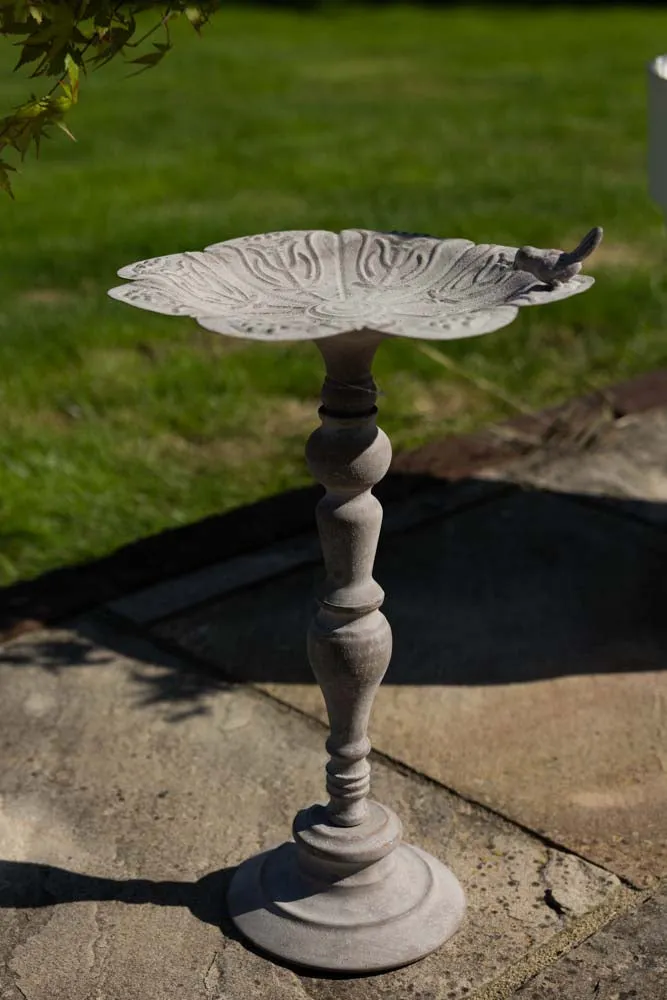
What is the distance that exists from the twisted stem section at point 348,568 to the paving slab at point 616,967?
57 centimetres

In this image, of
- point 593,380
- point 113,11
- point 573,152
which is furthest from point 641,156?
point 113,11

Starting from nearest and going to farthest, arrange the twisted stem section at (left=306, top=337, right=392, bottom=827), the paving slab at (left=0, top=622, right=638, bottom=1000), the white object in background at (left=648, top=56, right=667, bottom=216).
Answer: the twisted stem section at (left=306, top=337, right=392, bottom=827)
the paving slab at (left=0, top=622, right=638, bottom=1000)
the white object in background at (left=648, top=56, right=667, bottom=216)

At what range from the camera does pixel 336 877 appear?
360cm

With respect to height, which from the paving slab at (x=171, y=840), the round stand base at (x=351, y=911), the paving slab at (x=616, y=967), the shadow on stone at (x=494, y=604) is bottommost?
the shadow on stone at (x=494, y=604)

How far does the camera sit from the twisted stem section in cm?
333

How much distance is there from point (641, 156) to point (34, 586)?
722 centimetres

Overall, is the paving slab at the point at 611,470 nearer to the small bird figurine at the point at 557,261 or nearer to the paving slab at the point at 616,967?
the paving slab at the point at 616,967

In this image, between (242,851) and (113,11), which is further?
(242,851)

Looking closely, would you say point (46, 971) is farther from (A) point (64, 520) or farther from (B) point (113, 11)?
(A) point (64, 520)

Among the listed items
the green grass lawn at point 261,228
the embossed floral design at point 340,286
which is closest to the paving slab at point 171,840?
the green grass lawn at point 261,228

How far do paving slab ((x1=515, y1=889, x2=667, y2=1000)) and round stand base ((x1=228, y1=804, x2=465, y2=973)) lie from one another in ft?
0.91

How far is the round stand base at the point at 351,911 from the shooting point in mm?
3482

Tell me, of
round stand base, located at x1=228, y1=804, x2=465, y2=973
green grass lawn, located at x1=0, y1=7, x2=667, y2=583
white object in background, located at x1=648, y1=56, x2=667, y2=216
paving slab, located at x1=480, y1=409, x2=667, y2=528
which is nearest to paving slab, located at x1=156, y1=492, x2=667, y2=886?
paving slab, located at x1=480, y1=409, x2=667, y2=528

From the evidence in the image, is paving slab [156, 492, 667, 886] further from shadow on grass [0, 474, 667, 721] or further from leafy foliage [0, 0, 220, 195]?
leafy foliage [0, 0, 220, 195]
